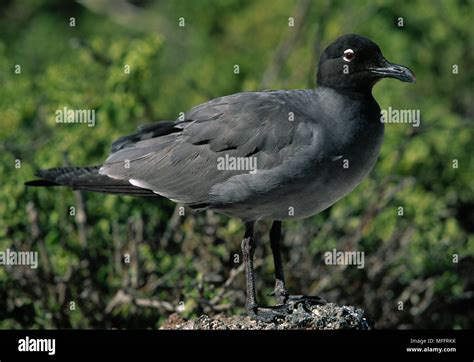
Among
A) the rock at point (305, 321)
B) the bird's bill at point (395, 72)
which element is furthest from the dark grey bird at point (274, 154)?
the rock at point (305, 321)

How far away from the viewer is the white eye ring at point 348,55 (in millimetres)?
7316

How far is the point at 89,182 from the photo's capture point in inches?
304

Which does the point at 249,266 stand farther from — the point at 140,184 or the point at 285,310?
the point at 140,184

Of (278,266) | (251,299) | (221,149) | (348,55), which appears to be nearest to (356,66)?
(348,55)

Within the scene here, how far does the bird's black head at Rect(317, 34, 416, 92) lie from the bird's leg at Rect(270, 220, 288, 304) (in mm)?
1208

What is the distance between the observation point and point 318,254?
368 inches

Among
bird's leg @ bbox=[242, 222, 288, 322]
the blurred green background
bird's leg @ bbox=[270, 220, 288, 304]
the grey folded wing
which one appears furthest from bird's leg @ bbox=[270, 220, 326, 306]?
the grey folded wing

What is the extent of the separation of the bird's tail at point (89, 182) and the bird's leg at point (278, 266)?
3.17ft

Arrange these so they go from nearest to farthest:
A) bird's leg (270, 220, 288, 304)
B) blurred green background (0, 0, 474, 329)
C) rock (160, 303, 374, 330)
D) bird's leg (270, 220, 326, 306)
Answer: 1. rock (160, 303, 374, 330)
2. bird's leg (270, 220, 326, 306)
3. bird's leg (270, 220, 288, 304)
4. blurred green background (0, 0, 474, 329)

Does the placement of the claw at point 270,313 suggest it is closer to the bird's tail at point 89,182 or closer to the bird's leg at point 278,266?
the bird's leg at point 278,266

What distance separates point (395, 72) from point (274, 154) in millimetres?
1035

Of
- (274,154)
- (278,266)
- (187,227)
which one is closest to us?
(274,154)

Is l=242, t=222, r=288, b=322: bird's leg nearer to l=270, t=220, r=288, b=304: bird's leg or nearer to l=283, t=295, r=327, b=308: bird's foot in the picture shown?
l=283, t=295, r=327, b=308: bird's foot

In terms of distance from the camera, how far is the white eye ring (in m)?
7.32
